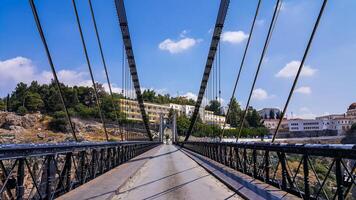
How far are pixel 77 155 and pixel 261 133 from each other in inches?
3700

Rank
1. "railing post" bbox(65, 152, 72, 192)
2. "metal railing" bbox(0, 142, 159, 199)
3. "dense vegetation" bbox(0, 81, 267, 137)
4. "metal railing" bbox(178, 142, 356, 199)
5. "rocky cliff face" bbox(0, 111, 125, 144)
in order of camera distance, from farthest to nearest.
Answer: "dense vegetation" bbox(0, 81, 267, 137)
"rocky cliff face" bbox(0, 111, 125, 144)
"railing post" bbox(65, 152, 72, 192)
"metal railing" bbox(0, 142, 159, 199)
"metal railing" bbox(178, 142, 356, 199)

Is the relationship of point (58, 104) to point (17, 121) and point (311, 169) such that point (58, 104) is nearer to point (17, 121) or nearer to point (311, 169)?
point (17, 121)

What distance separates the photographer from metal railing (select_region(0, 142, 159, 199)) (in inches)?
228

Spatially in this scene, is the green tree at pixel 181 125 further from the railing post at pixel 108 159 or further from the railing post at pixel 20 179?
the railing post at pixel 20 179

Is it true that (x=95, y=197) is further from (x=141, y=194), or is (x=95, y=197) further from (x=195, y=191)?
(x=195, y=191)

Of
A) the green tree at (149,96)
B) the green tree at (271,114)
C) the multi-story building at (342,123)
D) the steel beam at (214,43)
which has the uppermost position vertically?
the green tree at (149,96)

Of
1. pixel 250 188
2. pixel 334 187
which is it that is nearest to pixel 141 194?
pixel 250 188

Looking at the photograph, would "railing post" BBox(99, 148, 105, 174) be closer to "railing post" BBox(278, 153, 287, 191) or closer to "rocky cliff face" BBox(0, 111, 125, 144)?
"railing post" BBox(278, 153, 287, 191)

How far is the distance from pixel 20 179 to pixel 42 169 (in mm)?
1107

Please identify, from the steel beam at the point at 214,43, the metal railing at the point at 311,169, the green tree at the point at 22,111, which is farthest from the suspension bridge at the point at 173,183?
the green tree at the point at 22,111

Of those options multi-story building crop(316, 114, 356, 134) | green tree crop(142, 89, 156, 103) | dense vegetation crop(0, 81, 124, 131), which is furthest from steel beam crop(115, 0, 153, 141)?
green tree crop(142, 89, 156, 103)

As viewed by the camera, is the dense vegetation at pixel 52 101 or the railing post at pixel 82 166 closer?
the railing post at pixel 82 166

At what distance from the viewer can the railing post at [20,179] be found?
6.08m

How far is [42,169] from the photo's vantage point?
23.7 feet
